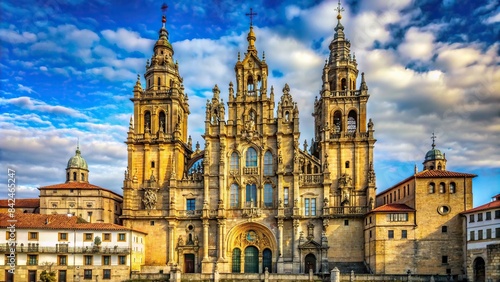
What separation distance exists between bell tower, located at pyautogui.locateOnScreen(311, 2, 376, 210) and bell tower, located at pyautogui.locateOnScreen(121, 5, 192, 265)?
69.7 ft

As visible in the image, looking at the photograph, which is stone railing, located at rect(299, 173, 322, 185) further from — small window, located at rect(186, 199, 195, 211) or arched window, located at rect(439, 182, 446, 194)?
arched window, located at rect(439, 182, 446, 194)

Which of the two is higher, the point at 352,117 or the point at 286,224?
the point at 352,117

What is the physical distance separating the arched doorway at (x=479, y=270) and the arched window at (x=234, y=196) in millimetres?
30808

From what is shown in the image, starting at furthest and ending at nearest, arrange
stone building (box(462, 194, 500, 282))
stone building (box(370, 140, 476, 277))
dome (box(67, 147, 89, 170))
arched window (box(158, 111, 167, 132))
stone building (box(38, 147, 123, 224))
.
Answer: dome (box(67, 147, 89, 170)) → stone building (box(38, 147, 123, 224)) → arched window (box(158, 111, 167, 132)) → stone building (box(370, 140, 476, 277)) → stone building (box(462, 194, 500, 282))

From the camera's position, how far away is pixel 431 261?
6066 cm

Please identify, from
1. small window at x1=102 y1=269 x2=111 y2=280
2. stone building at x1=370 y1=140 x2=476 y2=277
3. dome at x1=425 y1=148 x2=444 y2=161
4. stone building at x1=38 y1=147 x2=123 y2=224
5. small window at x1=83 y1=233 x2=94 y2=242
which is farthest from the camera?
dome at x1=425 y1=148 x2=444 y2=161

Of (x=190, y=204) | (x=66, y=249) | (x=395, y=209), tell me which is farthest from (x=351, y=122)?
(x=66, y=249)

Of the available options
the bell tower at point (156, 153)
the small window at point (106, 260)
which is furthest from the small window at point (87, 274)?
the bell tower at point (156, 153)

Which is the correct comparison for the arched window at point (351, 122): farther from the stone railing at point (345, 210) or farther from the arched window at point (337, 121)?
the stone railing at point (345, 210)

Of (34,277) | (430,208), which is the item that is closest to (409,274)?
(430,208)

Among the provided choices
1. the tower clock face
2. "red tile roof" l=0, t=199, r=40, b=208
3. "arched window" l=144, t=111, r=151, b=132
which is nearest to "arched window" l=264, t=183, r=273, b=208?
the tower clock face

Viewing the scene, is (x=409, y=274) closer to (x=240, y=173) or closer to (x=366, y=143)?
(x=366, y=143)

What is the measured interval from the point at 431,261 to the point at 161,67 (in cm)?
4596

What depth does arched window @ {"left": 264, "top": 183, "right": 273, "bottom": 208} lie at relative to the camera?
70.3 meters
